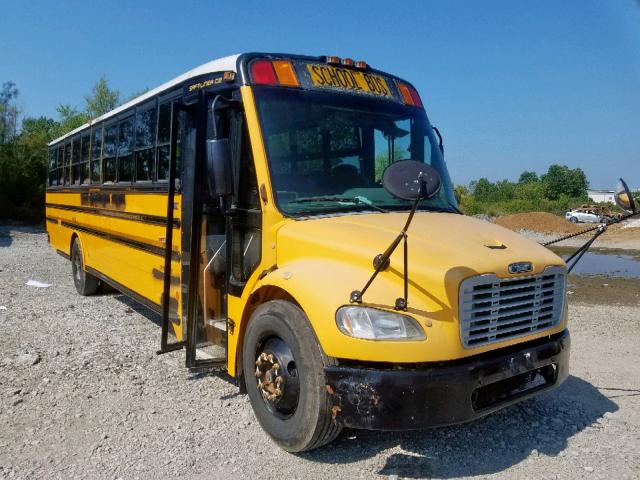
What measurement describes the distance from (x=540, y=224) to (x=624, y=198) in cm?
3629

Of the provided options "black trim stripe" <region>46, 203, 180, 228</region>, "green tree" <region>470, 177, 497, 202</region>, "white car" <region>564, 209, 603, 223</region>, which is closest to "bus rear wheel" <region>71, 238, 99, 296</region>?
"black trim stripe" <region>46, 203, 180, 228</region>

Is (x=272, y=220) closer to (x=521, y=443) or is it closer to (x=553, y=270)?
(x=553, y=270)

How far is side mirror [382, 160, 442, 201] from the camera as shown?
307 cm

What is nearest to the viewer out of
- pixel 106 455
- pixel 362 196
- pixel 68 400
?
pixel 106 455

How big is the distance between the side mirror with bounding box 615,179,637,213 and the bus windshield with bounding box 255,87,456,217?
1220mm

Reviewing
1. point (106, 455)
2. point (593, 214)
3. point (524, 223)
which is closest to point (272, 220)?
point (106, 455)

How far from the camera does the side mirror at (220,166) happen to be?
3836mm

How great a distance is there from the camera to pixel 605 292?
11.7 metres

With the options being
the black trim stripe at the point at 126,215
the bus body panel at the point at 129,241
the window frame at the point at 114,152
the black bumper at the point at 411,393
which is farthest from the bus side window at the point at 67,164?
the black bumper at the point at 411,393

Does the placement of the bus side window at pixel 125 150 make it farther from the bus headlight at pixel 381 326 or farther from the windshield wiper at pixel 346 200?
the bus headlight at pixel 381 326

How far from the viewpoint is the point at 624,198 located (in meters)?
3.72

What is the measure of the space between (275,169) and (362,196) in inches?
27.2

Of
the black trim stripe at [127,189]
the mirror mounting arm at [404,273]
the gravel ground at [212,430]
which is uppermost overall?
the black trim stripe at [127,189]

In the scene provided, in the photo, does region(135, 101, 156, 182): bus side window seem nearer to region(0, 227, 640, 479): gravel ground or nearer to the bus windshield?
region(0, 227, 640, 479): gravel ground
